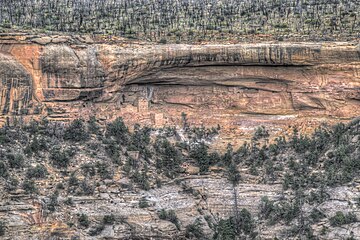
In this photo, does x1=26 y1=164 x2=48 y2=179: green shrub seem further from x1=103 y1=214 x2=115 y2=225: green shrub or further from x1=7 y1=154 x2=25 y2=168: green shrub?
x1=103 y1=214 x2=115 y2=225: green shrub

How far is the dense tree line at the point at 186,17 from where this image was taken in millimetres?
73125

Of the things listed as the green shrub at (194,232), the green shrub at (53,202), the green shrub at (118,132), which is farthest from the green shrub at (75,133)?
the green shrub at (194,232)

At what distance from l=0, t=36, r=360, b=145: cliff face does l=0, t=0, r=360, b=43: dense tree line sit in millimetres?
1973

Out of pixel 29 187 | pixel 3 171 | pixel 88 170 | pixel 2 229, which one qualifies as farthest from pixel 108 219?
pixel 3 171

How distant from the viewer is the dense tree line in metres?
73.1

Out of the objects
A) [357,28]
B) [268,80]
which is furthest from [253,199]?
[357,28]

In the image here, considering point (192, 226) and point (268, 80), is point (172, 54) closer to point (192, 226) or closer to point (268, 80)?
point (268, 80)

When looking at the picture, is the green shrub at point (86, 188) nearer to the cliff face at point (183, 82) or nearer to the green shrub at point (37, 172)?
the green shrub at point (37, 172)

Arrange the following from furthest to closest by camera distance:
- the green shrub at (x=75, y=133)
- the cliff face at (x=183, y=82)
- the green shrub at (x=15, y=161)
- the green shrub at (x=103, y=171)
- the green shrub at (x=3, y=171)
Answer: the green shrub at (x=75, y=133) → the cliff face at (x=183, y=82) → the green shrub at (x=103, y=171) → the green shrub at (x=15, y=161) → the green shrub at (x=3, y=171)

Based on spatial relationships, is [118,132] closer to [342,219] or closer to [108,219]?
[108,219]

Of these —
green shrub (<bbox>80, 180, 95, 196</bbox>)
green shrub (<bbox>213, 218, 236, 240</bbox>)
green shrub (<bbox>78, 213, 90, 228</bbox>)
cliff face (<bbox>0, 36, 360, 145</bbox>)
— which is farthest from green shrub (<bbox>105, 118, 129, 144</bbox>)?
green shrub (<bbox>213, 218, 236, 240</bbox>)

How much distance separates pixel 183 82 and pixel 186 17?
21.8 ft

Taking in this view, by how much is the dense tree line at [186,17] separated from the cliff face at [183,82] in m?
1.97

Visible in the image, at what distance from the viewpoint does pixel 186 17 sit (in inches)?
3044
